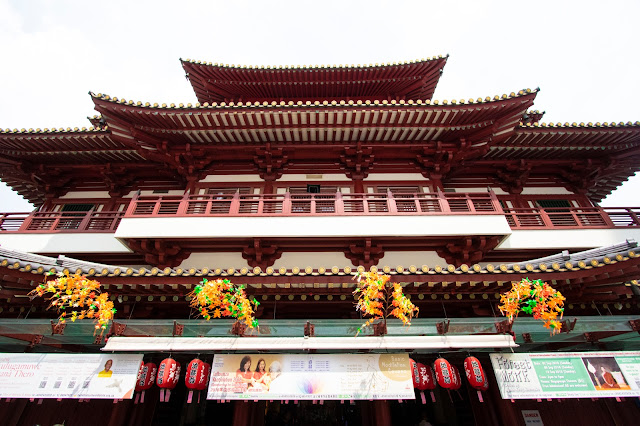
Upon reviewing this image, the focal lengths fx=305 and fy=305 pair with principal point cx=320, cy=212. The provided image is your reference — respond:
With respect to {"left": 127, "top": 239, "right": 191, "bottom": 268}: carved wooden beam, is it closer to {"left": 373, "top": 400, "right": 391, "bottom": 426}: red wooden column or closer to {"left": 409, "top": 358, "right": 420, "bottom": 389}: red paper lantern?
{"left": 373, "top": 400, "right": 391, "bottom": 426}: red wooden column

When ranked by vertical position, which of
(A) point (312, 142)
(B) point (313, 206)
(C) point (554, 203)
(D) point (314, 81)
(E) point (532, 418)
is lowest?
(E) point (532, 418)

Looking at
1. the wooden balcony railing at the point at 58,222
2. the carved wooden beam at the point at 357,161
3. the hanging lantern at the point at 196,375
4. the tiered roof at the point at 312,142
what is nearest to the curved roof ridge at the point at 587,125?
the tiered roof at the point at 312,142

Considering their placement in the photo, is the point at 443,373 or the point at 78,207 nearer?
the point at 443,373

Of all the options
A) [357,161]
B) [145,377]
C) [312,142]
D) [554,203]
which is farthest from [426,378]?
[554,203]

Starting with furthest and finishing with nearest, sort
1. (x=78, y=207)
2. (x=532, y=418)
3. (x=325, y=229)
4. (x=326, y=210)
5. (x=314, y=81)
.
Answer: (x=314, y=81)
(x=78, y=207)
(x=326, y=210)
(x=325, y=229)
(x=532, y=418)

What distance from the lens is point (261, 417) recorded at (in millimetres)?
6668

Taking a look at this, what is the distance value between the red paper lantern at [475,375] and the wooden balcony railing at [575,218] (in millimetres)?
5143

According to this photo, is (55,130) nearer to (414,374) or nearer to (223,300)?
(223,300)

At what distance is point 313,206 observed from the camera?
29.6ft

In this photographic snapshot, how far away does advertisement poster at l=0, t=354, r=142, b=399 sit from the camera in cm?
554

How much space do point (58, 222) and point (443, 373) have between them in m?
A: 12.0

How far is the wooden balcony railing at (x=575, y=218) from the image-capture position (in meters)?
9.33

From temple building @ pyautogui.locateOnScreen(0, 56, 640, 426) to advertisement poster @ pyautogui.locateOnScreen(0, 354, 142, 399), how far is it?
317 mm

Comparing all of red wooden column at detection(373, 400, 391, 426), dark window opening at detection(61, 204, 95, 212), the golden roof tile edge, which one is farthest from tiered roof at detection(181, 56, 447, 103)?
red wooden column at detection(373, 400, 391, 426)
